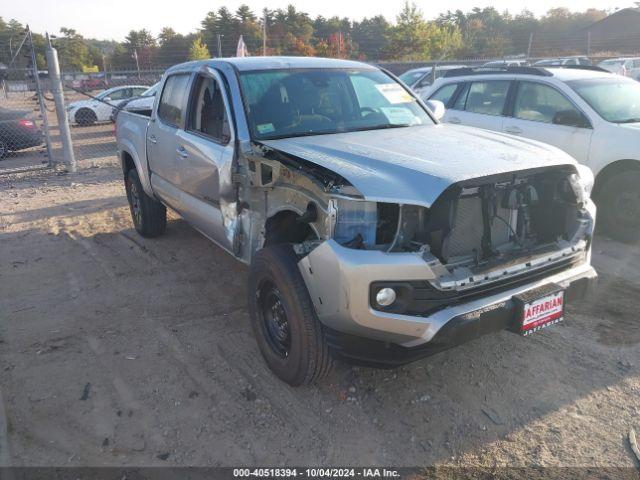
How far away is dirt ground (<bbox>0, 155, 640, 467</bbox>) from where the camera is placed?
2.79m

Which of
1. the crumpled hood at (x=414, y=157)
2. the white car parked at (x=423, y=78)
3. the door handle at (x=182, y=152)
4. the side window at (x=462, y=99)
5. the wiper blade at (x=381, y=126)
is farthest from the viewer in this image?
the white car parked at (x=423, y=78)

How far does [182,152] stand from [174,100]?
729mm

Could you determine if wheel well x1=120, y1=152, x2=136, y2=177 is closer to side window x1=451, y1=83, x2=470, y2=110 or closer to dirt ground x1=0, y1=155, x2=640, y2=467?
dirt ground x1=0, y1=155, x2=640, y2=467

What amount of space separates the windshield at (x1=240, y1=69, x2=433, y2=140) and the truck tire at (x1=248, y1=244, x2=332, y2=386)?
1074 millimetres

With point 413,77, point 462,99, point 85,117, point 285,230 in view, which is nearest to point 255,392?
point 285,230

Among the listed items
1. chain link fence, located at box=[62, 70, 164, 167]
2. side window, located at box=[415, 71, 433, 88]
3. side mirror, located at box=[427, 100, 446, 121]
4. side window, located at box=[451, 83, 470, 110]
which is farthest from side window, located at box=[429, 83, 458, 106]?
chain link fence, located at box=[62, 70, 164, 167]

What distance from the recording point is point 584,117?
5844mm

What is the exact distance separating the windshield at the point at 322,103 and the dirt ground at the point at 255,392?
1573 millimetres

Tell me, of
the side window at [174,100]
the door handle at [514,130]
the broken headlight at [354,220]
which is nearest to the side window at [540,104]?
the door handle at [514,130]

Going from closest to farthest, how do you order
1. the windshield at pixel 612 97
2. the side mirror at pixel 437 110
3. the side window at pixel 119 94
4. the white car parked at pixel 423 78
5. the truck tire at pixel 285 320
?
the truck tire at pixel 285 320 → the side mirror at pixel 437 110 → the windshield at pixel 612 97 → the white car parked at pixel 423 78 → the side window at pixel 119 94

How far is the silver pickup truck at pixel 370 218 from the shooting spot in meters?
2.69

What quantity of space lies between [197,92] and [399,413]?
122 inches

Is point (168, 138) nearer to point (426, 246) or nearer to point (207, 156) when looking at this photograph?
point (207, 156)

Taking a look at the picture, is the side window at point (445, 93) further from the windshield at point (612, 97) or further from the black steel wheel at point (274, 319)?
the black steel wheel at point (274, 319)
